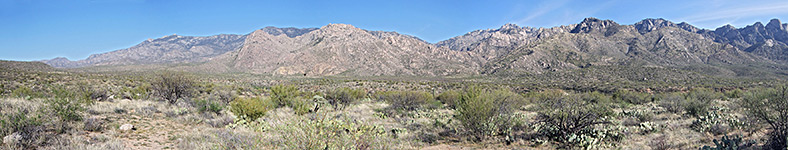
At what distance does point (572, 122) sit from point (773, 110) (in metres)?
4.46

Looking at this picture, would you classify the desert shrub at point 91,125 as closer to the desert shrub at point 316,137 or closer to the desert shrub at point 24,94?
the desert shrub at point 316,137

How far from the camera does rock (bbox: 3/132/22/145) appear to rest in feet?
19.1

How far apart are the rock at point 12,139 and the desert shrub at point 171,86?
1176 centimetres

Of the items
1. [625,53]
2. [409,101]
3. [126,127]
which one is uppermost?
[625,53]

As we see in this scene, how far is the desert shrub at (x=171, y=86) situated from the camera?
683 inches

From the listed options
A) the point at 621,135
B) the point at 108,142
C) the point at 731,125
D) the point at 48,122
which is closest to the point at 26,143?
the point at 108,142

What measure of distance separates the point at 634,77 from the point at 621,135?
245 feet

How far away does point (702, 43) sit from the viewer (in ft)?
374

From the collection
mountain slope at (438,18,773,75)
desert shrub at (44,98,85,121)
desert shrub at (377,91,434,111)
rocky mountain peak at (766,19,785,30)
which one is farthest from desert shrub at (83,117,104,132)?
Answer: rocky mountain peak at (766,19,785,30)

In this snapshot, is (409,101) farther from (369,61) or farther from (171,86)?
(369,61)

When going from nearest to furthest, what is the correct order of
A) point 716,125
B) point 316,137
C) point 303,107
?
point 316,137
point 303,107
point 716,125

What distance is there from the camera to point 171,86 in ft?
57.4

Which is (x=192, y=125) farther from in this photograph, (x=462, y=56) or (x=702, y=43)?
(x=702, y=43)

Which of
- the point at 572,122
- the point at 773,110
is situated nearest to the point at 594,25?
the point at 773,110
